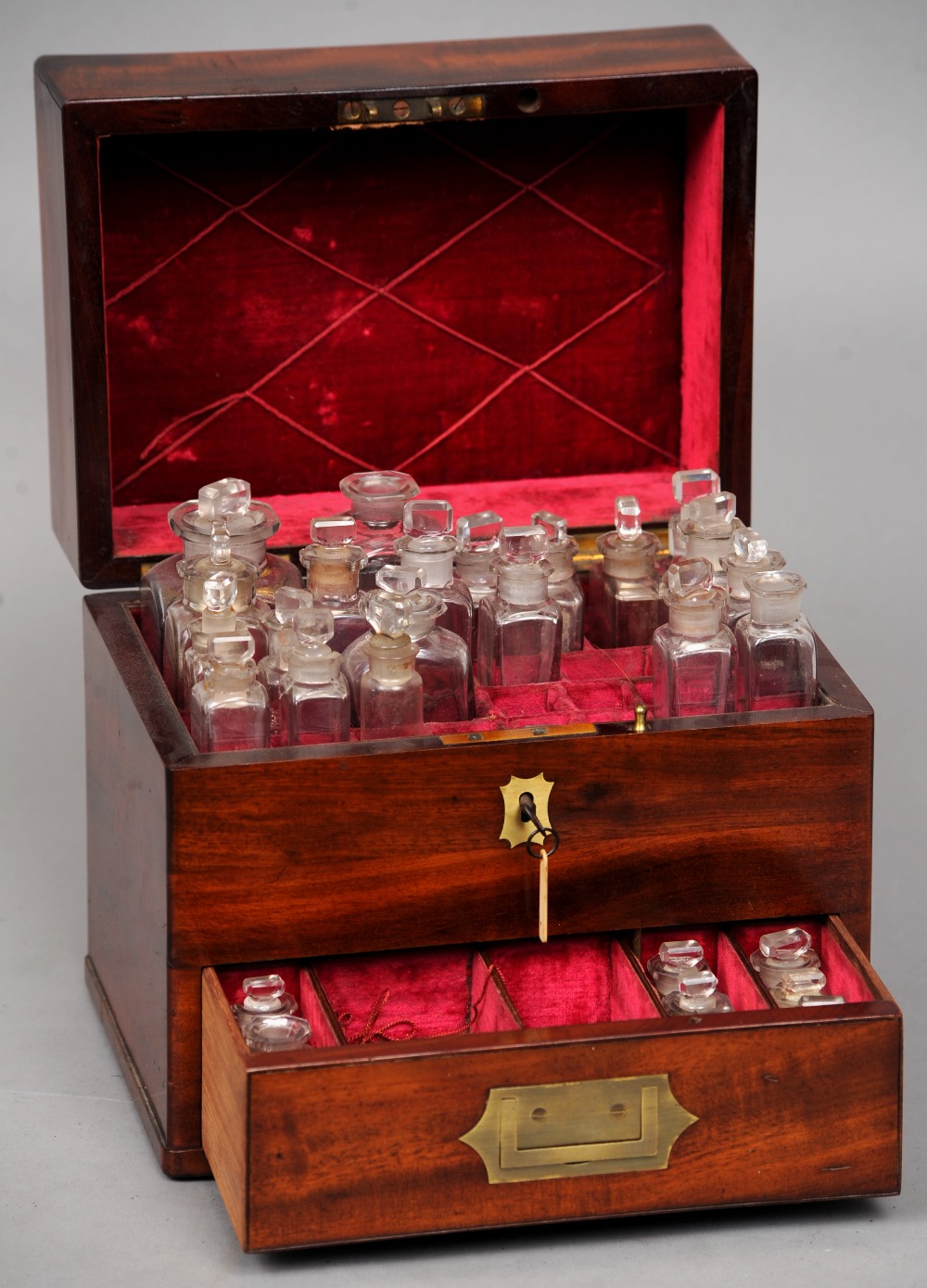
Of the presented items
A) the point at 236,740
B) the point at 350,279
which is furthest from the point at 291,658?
the point at 350,279

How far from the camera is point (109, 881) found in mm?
3680

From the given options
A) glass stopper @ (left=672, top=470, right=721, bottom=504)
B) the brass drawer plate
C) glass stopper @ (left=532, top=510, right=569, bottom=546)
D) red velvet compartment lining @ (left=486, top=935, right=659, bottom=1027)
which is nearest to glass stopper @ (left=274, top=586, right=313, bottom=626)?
glass stopper @ (left=532, top=510, right=569, bottom=546)

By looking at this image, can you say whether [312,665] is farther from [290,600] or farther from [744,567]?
[744,567]

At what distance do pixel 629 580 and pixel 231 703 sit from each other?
0.71 metres

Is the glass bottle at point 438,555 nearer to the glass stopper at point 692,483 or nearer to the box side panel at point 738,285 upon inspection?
the glass stopper at point 692,483

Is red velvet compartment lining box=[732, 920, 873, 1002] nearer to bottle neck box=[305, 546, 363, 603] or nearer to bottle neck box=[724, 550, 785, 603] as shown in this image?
bottle neck box=[724, 550, 785, 603]

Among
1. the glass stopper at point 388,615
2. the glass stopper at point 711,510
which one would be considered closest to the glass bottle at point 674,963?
the glass stopper at point 388,615

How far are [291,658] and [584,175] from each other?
1.06 m

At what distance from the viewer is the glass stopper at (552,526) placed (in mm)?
3734

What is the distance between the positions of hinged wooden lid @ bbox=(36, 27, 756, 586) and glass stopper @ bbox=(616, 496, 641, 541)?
8.4 inches

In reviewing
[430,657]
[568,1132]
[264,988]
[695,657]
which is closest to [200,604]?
[430,657]

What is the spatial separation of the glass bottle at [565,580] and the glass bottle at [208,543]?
325 millimetres

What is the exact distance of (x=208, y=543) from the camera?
3.62 m

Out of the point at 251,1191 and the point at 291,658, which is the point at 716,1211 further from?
the point at 291,658
